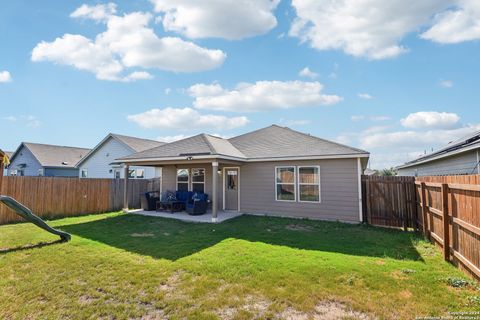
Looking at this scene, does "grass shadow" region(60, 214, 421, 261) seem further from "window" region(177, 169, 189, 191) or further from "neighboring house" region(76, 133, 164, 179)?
"neighboring house" region(76, 133, 164, 179)

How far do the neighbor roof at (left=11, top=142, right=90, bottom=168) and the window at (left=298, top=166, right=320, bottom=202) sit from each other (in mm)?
23362

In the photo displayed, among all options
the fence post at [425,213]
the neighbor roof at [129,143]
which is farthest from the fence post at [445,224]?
the neighbor roof at [129,143]

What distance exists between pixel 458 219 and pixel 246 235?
490 cm

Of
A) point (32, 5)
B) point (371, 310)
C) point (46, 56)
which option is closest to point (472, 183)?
point (371, 310)

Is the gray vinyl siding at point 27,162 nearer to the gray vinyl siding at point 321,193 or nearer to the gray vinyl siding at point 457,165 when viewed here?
the gray vinyl siding at point 321,193

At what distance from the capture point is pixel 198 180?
13281mm

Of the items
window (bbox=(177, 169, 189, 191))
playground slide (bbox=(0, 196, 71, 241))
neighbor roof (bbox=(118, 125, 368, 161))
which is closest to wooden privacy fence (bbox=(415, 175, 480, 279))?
neighbor roof (bbox=(118, 125, 368, 161))

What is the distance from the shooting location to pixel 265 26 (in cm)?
977

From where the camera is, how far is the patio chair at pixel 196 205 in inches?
446

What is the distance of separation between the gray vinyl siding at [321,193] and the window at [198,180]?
2.18 meters

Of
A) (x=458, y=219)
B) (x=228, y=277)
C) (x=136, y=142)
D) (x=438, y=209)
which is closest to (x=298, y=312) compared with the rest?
(x=228, y=277)

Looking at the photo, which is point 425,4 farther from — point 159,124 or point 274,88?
point 159,124

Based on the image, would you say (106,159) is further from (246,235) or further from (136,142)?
(246,235)

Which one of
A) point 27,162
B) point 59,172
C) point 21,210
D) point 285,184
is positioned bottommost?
point 21,210
